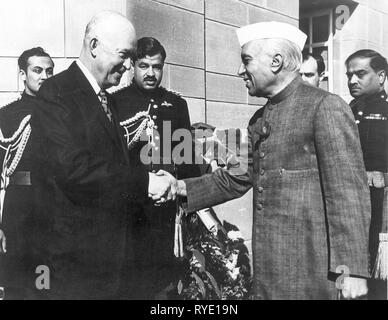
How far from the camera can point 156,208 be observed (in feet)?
10.7

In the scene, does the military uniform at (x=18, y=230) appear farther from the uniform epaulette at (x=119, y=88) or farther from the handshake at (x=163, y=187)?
the handshake at (x=163, y=187)

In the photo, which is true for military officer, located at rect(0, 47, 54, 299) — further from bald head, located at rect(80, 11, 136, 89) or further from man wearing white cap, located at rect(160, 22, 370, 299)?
man wearing white cap, located at rect(160, 22, 370, 299)

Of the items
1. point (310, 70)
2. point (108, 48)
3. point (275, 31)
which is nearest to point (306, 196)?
point (275, 31)

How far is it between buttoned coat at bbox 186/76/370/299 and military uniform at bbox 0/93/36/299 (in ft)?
5.01

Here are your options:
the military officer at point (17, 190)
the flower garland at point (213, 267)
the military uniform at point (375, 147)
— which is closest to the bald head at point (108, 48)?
the military officer at point (17, 190)

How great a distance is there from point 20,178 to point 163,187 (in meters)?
1.01

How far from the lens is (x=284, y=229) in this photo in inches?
104

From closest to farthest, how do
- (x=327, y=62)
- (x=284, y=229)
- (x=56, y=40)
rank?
1. (x=284, y=229)
2. (x=56, y=40)
3. (x=327, y=62)

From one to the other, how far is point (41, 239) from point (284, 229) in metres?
1.57

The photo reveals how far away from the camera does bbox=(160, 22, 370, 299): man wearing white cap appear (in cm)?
236

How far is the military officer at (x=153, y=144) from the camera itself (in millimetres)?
3176

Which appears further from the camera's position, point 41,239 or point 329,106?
point 41,239
